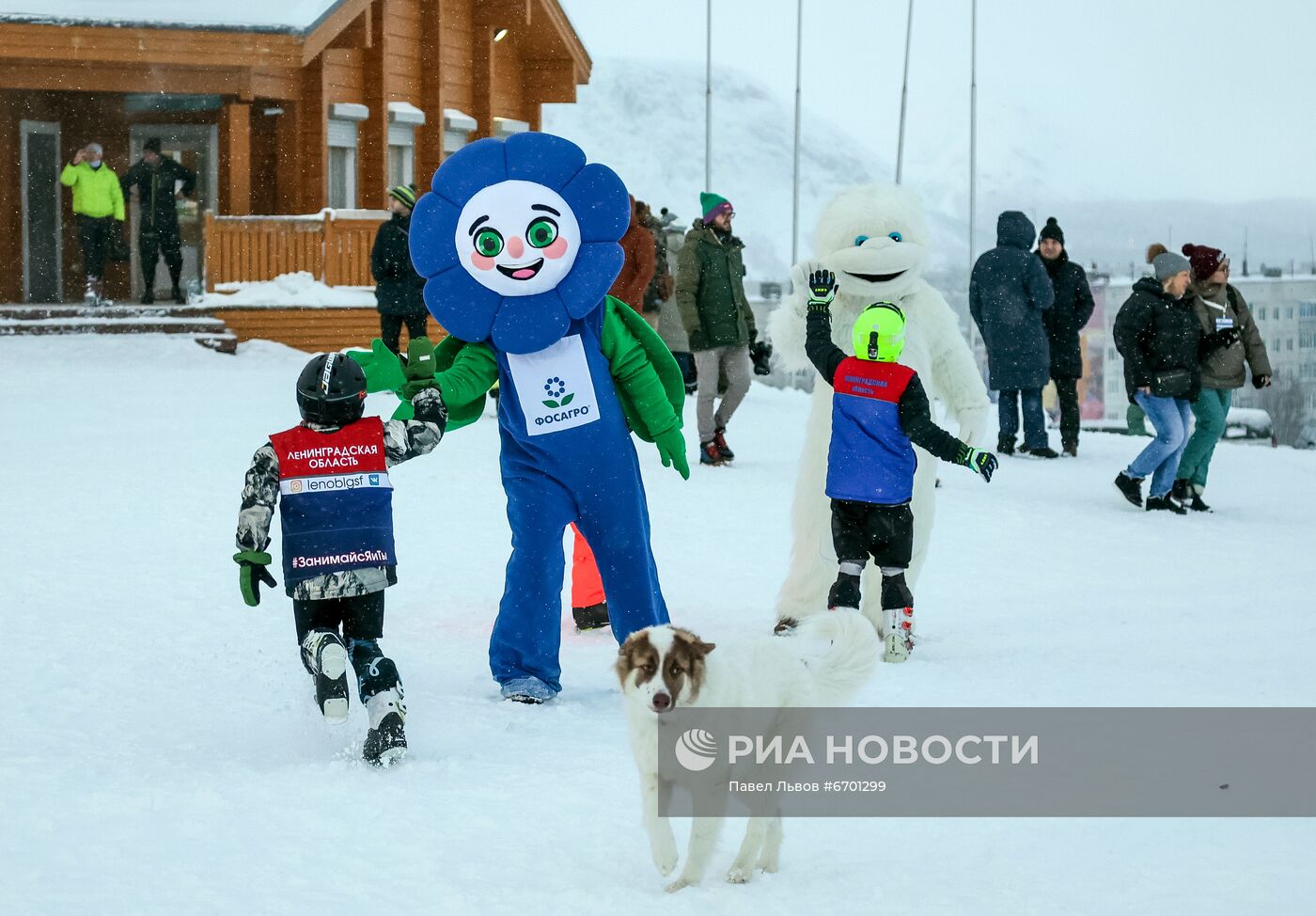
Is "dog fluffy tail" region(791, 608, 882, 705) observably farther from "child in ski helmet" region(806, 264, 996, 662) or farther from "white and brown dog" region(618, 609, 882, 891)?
"child in ski helmet" region(806, 264, 996, 662)

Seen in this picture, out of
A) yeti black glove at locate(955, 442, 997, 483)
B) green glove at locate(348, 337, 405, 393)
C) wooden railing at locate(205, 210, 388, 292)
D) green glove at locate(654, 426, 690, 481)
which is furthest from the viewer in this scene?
wooden railing at locate(205, 210, 388, 292)

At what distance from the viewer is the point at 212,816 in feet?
13.0

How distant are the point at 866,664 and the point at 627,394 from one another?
198 centimetres

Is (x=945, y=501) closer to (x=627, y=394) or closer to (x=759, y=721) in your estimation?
(x=627, y=394)

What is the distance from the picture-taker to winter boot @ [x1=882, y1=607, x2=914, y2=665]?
5688mm

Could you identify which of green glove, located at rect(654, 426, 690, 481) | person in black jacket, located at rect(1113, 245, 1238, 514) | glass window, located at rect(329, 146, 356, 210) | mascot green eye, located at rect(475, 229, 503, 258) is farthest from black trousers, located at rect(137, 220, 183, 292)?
green glove, located at rect(654, 426, 690, 481)

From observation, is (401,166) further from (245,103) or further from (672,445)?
(672,445)

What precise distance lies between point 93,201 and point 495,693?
12.8 metres

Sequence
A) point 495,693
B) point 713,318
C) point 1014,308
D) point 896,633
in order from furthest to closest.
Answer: point 1014,308 → point 713,318 → point 896,633 → point 495,693

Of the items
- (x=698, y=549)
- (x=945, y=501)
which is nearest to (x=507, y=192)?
(x=698, y=549)

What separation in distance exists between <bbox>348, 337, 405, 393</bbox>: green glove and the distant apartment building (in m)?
72.4

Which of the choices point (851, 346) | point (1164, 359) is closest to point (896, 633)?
point (851, 346)

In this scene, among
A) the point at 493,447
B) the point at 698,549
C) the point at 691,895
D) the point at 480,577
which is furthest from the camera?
the point at 493,447

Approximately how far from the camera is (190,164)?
62.4 ft
